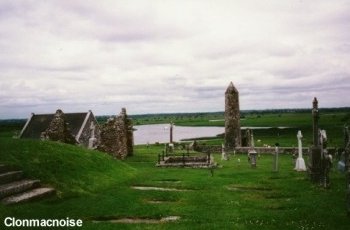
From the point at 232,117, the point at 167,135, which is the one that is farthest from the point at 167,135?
the point at 232,117

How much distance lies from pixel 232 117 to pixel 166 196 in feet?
103

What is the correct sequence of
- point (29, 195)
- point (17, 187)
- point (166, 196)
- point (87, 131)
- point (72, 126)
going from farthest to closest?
point (87, 131) → point (72, 126) → point (166, 196) → point (17, 187) → point (29, 195)

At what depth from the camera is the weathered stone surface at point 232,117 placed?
47.4 m

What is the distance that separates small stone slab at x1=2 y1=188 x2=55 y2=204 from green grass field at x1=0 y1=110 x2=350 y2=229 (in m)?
0.35

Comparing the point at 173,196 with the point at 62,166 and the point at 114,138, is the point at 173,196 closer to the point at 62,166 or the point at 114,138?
the point at 62,166

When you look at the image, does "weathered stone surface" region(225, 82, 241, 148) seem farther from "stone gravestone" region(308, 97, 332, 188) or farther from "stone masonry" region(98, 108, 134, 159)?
"stone gravestone" region(308, 97, 332, 188)

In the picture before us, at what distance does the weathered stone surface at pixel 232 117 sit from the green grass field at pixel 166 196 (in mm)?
Answer: 22146

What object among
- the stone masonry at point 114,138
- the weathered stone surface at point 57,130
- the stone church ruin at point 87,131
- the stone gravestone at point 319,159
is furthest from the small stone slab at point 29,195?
the stone masonry at point 114,138

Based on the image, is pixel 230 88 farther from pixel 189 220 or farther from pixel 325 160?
pixel 189 220

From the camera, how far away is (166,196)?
17.1m

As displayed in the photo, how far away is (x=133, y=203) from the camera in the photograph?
15.3 meters

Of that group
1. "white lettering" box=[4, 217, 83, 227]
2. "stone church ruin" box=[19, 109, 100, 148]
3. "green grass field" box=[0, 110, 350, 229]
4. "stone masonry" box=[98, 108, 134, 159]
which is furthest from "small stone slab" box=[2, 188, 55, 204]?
"stone church ruin" box=[19, 109, 100, 148]

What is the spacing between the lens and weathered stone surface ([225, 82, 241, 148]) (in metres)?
47.4

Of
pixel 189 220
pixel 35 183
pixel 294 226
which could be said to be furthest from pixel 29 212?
pixel 294 226
